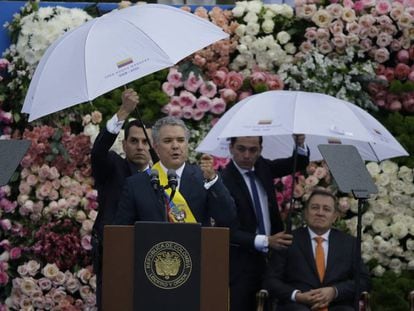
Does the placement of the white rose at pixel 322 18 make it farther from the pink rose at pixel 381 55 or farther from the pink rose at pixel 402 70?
the pink rose at pixel 402 70

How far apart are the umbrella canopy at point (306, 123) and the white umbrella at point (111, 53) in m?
0.73

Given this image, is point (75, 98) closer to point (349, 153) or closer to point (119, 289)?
point (119, 289)

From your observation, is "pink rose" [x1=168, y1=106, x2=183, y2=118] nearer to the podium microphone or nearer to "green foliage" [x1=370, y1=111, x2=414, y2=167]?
"green foliage" [x1=370, y1=111, x2=414, y2=167]

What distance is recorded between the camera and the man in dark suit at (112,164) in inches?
275

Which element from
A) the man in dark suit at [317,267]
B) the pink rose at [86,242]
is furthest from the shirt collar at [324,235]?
the pink rose at [86,242]

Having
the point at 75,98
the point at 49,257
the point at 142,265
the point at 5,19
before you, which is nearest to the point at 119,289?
the point at 142,265

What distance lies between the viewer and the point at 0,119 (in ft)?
29.3

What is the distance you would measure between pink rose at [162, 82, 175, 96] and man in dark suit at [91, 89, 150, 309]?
5.10 feet

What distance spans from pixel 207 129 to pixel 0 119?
163 centimetres

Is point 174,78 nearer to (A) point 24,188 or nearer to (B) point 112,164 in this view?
(A) point 24,188

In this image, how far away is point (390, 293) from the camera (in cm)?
838

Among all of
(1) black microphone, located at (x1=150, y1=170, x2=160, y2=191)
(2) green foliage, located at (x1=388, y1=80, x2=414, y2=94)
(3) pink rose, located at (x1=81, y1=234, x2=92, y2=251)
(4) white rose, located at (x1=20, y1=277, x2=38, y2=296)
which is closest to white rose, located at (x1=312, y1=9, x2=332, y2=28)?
(2) green foliage, located at (x1=388, y1=80, x2=414, y2=94)

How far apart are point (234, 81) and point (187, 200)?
2.67 m

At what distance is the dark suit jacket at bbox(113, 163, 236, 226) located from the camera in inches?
255
